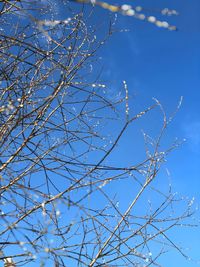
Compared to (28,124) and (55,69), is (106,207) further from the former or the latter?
(55,69)

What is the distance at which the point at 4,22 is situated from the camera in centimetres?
348

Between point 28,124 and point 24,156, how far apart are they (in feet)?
0.82

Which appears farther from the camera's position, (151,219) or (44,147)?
(151,219)

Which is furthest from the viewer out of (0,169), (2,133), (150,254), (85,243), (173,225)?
(173,225)

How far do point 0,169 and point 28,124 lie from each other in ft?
1.52

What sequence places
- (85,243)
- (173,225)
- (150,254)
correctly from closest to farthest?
→ (85,243), (150,254), (173,225)

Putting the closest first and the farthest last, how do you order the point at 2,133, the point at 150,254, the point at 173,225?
the point at 2,133, the point at 150,254, the point at 173,225

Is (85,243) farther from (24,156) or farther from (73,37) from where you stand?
(73,37)

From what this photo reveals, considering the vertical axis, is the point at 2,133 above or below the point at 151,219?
below

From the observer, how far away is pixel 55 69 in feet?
11.7

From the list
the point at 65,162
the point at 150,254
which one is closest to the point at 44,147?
the point at 65,162

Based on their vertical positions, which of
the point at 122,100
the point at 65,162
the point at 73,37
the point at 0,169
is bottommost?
the point at 0,169

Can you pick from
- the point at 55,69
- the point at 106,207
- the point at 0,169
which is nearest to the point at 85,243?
the point at 106,207

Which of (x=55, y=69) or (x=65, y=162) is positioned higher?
(x=55, y=69)
